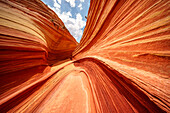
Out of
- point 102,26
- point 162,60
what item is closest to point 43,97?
point 162,60

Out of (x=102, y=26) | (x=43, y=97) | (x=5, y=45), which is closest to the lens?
(x=5, y=45)

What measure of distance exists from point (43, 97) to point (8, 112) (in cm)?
39

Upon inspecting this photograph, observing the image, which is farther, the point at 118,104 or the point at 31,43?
the point at 31,43

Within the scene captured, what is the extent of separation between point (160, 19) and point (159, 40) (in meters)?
0.22

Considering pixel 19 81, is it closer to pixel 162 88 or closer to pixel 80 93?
pixel 80 93

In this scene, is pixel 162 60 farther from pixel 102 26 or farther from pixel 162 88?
pixel 102 26

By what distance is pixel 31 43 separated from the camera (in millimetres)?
1163

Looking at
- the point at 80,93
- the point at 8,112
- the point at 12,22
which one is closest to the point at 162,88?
the point at 80,93

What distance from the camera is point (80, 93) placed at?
0.90 m

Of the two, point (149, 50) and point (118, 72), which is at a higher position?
point (149, 50)

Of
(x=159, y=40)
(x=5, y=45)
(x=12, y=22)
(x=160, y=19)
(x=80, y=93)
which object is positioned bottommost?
(x=80, y=93)

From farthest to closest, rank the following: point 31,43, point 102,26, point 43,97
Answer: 1. point 102,26
2. point 31,43
3. point 43,97

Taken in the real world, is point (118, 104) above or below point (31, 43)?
below

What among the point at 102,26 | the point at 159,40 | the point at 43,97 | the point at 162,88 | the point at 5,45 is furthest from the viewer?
the point at 102,26
